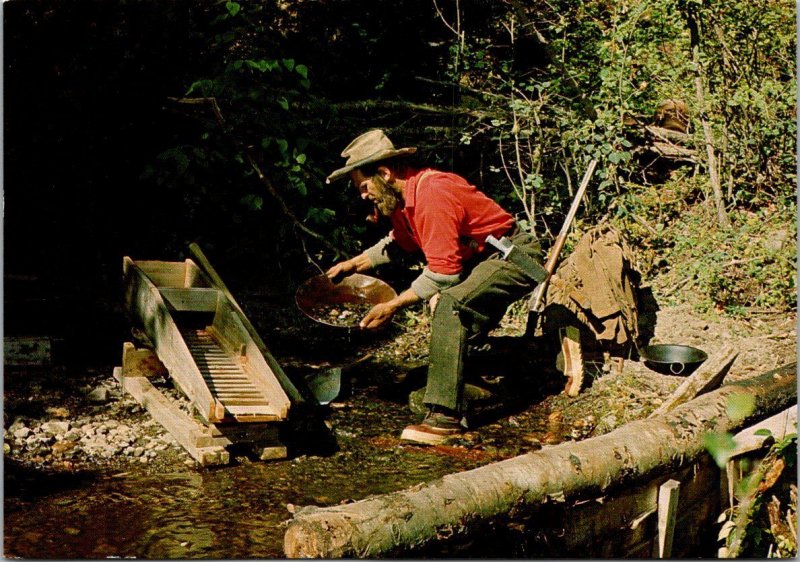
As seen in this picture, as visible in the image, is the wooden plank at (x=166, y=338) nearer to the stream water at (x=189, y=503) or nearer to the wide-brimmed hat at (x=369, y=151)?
the stream water at (x=189, y=503)

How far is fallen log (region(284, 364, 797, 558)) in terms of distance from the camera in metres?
2.84

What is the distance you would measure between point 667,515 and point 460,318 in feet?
5.21

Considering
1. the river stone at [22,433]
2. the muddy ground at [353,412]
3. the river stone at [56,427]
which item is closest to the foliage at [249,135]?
the muddy ground at [353,412]

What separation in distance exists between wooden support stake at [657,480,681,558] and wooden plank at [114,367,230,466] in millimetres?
1887

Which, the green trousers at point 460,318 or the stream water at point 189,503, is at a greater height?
the green trousers at point 460,318

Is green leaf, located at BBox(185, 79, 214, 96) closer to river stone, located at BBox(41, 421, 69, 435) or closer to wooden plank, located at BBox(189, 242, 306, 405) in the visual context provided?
wooden plank, located at BBox(189, 242, 306, 405)

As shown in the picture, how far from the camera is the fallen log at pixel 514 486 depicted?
284 centimetres

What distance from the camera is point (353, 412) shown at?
17.8 feet

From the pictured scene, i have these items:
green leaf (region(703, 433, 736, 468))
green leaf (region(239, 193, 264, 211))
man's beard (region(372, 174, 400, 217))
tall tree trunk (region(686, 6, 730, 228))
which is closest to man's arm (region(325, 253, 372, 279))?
man's beard (region(372, 174, 400, 217))

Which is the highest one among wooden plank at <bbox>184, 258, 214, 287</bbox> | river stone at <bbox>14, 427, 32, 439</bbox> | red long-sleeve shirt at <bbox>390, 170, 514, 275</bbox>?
red long-sleeve shirt at <bbox>390, 170, 514, 275</bbox>

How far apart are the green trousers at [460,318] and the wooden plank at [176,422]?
1187 millimetres

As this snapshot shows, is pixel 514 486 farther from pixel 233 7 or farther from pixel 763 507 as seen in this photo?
pixel 233 7

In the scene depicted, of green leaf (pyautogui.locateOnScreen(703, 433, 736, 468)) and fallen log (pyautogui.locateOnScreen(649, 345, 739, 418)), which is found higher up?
fallen log (pyautogui.locateOnScreen(649, 345, 739, 418))

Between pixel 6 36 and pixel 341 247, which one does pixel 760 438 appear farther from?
pixel 6 36
